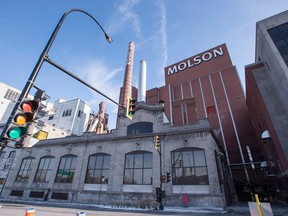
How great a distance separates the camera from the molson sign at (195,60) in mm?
44031

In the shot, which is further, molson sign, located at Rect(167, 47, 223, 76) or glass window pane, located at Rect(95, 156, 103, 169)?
molson sign, located at Rect(167, 47, 223, 76)

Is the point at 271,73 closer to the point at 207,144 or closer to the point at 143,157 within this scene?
the point at 207,144

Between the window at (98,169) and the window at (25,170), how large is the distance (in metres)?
13.0

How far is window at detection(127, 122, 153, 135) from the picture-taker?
1017 inches

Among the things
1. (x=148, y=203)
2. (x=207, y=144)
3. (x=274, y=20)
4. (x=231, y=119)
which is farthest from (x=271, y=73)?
(x=148, y=203)

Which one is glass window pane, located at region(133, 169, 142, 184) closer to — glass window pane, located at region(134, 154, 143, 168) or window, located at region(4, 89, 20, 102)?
glass window pane, located at region(134, 154, 143, 168)

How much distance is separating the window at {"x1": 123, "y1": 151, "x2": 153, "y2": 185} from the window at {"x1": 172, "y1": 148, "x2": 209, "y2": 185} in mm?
3390

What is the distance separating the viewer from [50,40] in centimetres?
512

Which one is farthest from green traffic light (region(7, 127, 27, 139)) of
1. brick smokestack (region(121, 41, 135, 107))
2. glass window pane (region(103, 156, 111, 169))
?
brick smokestack (region(121, 41, 135, 107))

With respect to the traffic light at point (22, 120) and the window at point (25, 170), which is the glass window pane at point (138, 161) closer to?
→ the window at point (25, 170)

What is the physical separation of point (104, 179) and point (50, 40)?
22.7 meters

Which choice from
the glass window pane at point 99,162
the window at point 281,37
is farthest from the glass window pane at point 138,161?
the window at point 281,37

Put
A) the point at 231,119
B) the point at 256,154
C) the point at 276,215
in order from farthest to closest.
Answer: the point at 231,119 → the point at 256,154 → the point at 276,215

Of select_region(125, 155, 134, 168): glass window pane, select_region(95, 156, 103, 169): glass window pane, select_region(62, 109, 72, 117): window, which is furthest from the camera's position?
select_region(62, 109, 72, 117): window
